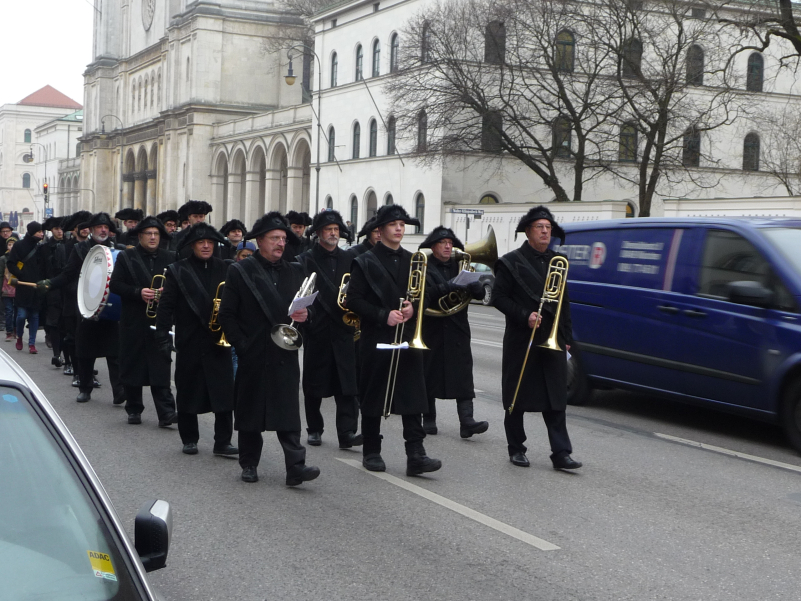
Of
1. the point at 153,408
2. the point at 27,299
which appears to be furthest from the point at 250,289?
the point at 27,299

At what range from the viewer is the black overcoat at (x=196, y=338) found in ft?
28.7

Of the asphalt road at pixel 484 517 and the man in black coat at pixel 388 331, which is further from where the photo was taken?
the man in black coat at pixel 388 331

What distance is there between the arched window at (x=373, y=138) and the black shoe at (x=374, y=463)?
45.3 metres

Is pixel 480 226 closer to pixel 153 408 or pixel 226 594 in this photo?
pixel 153 408

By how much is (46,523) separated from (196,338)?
608 centimetres

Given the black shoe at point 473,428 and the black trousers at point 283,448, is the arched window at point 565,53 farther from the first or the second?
the black trousers at point 283,448

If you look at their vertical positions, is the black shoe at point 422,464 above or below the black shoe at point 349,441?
above

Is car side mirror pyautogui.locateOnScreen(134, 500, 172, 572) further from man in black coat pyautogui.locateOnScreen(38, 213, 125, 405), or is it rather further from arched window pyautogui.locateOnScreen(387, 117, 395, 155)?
arched window pyautogui.locateOnScreen(387, 117, 395, 155)

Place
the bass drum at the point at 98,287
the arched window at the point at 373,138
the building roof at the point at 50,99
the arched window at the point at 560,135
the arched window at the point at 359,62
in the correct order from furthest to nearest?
the building roof at the point at 50,99 → the arched window at the point at 359,62 → the arched window at the point at 373,138 → the arched window at the point at 560,135 → the bass drum at the point at 98,287

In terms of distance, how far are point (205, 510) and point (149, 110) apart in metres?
91.4

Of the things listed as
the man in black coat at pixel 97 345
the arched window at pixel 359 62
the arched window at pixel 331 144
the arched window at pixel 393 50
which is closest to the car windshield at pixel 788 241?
the man in black coat at pixel 97 345

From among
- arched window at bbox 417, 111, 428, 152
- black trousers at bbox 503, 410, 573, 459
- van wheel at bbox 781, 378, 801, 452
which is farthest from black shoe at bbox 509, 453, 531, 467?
arched window at bbox 417, 111, 428, 152

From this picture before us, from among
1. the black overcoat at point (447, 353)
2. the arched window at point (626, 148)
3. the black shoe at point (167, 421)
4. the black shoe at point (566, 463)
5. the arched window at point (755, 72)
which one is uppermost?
the arched window at point (755, 72)

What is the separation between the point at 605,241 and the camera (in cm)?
1131
